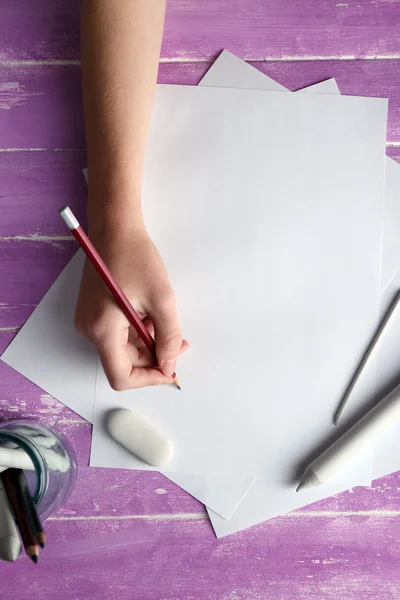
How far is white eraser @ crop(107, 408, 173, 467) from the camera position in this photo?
0.62 meters

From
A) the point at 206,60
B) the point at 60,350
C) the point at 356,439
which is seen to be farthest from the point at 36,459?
the point at 206,60

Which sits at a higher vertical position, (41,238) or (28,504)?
(41,238)

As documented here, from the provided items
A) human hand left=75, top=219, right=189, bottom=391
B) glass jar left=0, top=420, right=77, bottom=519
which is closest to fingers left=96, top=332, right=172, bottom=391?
human hand left=75, top=219, right=189, bottom=391

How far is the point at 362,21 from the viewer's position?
23.9 inches

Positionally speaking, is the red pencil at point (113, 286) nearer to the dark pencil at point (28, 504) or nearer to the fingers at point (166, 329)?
the fingers at point (166, 329)

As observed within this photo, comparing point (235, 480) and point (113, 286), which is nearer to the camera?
point (113, 286)

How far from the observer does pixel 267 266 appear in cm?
61

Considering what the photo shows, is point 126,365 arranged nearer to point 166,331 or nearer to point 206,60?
point 166,331

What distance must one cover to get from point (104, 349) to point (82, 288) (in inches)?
2.7

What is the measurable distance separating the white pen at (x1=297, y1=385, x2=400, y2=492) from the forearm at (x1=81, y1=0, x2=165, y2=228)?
1.01 ft

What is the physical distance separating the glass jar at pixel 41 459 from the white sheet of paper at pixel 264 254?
0.12 metres

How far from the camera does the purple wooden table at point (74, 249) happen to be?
2.00 feet

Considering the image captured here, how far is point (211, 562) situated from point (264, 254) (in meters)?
0.34

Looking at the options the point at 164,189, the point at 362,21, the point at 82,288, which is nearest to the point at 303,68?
the point at 362,21
